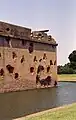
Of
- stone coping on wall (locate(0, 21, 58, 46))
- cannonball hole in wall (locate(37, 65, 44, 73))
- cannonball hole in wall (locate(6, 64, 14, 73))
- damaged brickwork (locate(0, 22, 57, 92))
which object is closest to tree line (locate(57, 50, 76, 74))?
damaged brickwork (locate(0, 22, 57, 92))

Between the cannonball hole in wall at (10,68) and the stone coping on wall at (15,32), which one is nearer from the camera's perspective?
the stone coping on wall at (15,32)

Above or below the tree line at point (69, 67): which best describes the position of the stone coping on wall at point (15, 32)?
above

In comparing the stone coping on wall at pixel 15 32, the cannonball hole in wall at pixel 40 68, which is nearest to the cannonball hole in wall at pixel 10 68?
the stone coping on wall at pixel 15 32

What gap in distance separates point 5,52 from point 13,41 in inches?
50.8

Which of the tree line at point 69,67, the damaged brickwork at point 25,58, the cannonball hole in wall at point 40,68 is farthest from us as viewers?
the tree line at point 69,67

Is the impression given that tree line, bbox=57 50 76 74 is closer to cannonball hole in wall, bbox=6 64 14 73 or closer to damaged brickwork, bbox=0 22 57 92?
damaged brickwork, bbox=0 22 57 92

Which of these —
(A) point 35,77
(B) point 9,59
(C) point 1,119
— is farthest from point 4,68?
(C) point 1,119

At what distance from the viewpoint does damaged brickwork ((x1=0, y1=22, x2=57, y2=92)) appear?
2191cm

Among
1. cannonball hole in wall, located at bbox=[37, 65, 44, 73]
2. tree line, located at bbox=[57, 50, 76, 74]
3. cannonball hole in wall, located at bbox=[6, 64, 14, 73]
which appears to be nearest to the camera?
cannonball hole in wall, located at bbox=[6, 64, 14, 73]

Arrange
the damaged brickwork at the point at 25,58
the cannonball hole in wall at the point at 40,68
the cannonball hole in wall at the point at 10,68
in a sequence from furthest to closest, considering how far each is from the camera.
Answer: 1. the cannonball hole in wall at the point at 40,68
2. the cannonball hole in wall at the point at 10,68
3. the damaged brickwork at the point at 25,58

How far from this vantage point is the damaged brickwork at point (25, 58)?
2191 cm

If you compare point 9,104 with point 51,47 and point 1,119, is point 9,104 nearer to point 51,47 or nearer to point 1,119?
point 1,119

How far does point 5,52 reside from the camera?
21.9 m

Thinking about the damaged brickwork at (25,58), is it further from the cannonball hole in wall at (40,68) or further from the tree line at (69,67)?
the tree line at (69,67)
